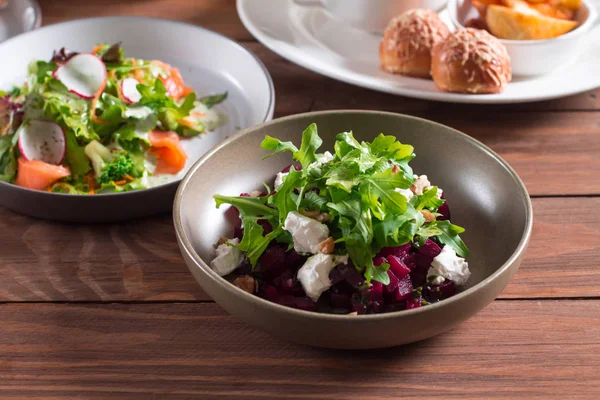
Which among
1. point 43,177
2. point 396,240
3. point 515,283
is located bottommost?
point 515,283

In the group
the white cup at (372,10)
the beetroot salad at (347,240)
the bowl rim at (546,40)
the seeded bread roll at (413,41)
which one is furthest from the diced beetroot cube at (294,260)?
the white cup at (372,10)

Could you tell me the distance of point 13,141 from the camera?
204 centimetres

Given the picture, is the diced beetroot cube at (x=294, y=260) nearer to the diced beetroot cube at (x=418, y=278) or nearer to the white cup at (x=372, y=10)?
the diced beetroot cube at (x=418, y=278)

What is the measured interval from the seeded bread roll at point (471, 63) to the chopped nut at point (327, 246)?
0.96 meters

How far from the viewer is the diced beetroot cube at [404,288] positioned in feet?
4.72

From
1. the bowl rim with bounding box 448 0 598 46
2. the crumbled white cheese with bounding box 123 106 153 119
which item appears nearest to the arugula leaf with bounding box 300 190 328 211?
the crumbled white cheese with bounding box 123 106 153 119

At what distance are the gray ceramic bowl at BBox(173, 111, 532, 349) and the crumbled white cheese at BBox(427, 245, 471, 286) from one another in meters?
0.06

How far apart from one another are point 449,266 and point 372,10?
1414mm

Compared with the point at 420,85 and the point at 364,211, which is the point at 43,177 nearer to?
the point at 364,211

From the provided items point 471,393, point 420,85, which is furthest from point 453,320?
point 420,85

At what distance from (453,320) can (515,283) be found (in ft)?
1.35

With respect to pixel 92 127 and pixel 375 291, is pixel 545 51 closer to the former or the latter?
pixel 375 291

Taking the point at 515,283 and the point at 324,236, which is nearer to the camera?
the point at 324,236

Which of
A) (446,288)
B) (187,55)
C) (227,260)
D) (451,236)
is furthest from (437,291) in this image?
(187,55)
